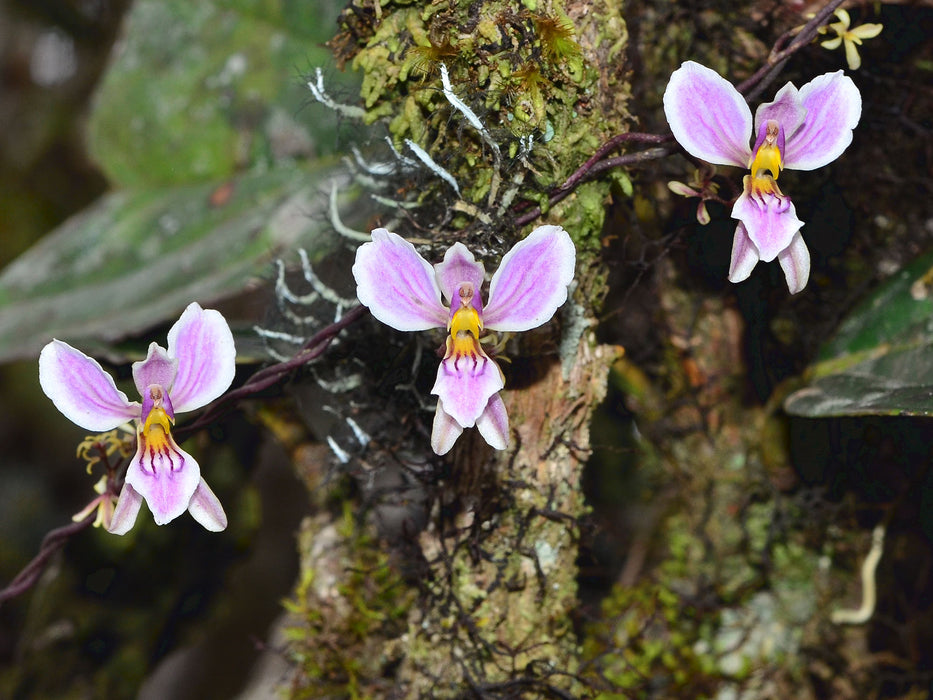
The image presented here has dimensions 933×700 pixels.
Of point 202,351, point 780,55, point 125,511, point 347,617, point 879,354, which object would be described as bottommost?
point 347,617

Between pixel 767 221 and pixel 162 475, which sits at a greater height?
pixel 767 221

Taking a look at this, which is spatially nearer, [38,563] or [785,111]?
[785,111]

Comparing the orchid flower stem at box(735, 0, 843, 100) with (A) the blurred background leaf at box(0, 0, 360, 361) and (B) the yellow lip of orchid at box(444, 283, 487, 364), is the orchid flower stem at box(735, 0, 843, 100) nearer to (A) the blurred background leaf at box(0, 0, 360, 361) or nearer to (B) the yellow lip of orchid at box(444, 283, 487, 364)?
(B) the yellow lip of orchid at box(444, 283, 487, 364)

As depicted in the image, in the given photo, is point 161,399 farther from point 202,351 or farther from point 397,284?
point 397,284

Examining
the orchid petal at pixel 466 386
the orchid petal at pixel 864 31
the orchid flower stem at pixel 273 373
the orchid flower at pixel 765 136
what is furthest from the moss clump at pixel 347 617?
the orchid petal at pixel 864 31

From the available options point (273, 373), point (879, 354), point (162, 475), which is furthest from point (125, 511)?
point (879, 354)
